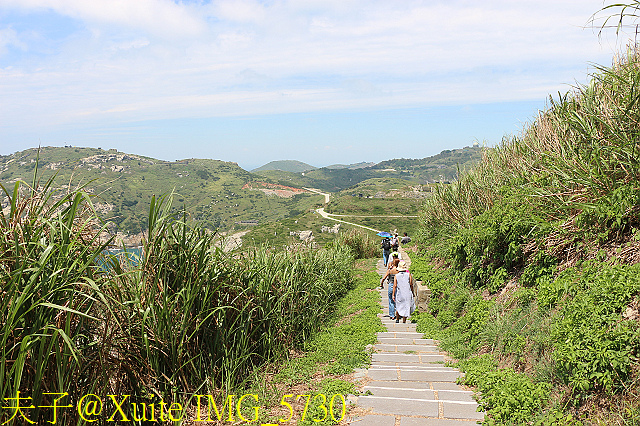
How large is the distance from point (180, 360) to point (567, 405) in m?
3.21

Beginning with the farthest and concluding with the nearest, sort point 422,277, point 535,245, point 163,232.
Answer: point 422,277, point 535,245, point 163,232

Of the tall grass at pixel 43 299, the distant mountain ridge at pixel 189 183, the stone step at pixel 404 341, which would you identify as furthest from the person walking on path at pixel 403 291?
the distant mountain ridge at pixel 189 183

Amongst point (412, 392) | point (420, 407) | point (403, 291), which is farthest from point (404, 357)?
point (403, 291)

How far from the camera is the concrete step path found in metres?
3.28

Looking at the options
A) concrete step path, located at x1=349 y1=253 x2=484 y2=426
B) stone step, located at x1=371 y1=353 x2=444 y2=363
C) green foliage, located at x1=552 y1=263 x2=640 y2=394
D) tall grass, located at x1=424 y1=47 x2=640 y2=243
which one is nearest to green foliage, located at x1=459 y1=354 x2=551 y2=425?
concrete step path, located at x1=349 y1=253 x2=484 y2=426

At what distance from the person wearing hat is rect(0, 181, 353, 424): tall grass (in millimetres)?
2828

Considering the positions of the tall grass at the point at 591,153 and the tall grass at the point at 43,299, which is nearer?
the tall grass at the point at 43,299

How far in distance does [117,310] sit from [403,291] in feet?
16.8

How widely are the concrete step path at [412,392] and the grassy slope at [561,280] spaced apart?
0.23 m

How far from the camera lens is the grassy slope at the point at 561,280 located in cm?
305

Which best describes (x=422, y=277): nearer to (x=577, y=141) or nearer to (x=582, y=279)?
(x=577, y=141)

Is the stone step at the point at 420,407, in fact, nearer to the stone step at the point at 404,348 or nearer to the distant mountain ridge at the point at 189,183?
the stone step at the point at 404,348

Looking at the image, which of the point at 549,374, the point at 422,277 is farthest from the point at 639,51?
the point at 422,277

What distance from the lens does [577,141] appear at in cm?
593
